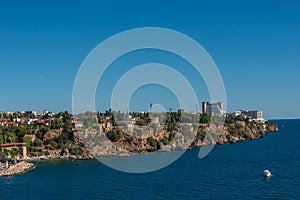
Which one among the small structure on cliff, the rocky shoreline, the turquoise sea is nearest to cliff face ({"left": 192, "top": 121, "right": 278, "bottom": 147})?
the turquoise sea

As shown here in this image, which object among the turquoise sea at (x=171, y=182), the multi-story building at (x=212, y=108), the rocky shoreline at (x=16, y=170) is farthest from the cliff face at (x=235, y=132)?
the rocky shoreline at (x=16, y=170)

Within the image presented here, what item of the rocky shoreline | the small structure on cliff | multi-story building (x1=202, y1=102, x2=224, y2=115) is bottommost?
the rocky shoreline

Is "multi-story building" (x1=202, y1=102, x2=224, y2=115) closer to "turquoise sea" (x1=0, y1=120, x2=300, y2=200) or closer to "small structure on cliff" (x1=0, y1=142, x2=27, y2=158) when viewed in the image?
"turquoise sea" (x1=0, y1=120, x2=300, y2=200)

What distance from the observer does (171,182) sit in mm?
42562

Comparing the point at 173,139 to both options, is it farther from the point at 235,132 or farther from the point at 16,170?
the point at 16,170

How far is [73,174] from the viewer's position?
5138 centimetres

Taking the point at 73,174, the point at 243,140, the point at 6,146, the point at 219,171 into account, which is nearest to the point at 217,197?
the point at 219,171

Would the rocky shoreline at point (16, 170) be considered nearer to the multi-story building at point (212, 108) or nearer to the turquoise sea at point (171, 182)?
the turquoise sea at point (171, 182)

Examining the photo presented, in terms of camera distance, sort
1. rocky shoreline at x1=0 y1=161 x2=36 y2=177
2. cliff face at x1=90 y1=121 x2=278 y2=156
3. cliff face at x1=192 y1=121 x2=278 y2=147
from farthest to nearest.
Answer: cliff face at x1=192 y1=121 x2=278 y2=147 → cliff face at x1=90 y1=121 x2=278 y2=156 → rocky shoreline at x1=0 y1=161 x2=36 y2=177

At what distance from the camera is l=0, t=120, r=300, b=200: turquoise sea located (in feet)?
121

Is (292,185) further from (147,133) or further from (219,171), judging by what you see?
(147,133)

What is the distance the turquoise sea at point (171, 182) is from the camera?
36.8m

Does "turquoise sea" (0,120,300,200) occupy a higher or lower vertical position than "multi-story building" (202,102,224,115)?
lower

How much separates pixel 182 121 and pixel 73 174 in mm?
51970
